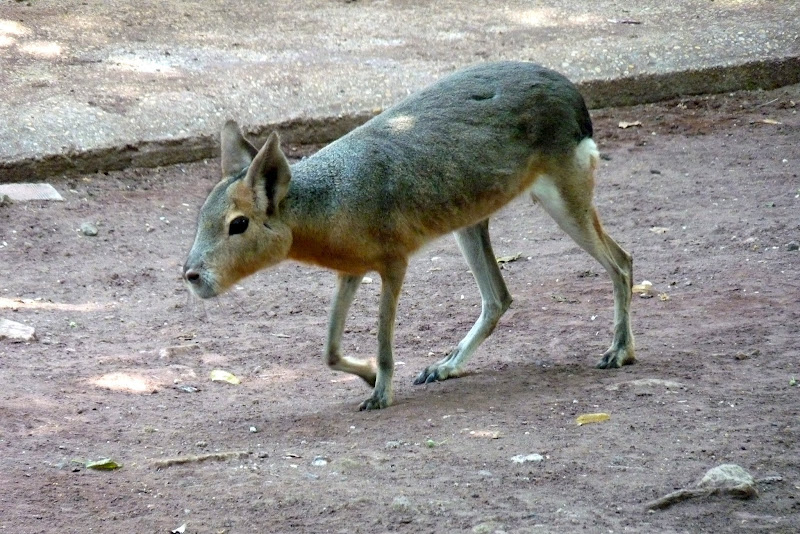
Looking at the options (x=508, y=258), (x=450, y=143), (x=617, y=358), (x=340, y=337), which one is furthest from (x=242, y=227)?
(x=508, y=258)

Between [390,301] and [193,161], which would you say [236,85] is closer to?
[193,161]

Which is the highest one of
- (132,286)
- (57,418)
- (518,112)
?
(518,112)

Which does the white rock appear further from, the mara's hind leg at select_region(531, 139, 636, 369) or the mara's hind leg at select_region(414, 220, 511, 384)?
the mara's hind leg at select_region(531, 139, 636, 369)

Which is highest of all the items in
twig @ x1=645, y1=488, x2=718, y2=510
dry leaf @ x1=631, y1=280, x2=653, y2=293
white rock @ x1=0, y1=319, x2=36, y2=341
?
twig @ x1=645, y1=488, x2=718, y2=510

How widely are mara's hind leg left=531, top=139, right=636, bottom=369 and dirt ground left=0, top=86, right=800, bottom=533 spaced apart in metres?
0.17

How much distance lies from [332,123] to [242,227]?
5160 mm

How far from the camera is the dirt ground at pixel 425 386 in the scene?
13.5ft

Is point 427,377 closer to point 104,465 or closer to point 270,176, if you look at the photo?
point 270,176

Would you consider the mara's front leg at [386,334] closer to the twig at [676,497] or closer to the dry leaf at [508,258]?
the twig at [676,497]

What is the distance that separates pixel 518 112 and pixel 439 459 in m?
2.16

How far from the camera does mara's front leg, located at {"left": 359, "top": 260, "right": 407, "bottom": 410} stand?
5633mm

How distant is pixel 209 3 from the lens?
12.4m

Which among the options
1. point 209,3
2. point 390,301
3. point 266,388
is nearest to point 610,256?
point 390,301

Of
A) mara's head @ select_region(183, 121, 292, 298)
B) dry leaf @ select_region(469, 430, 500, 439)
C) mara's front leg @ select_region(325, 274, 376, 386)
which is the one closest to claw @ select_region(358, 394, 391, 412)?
mara's front leg @ select_region(325, 274, 376, 386)
